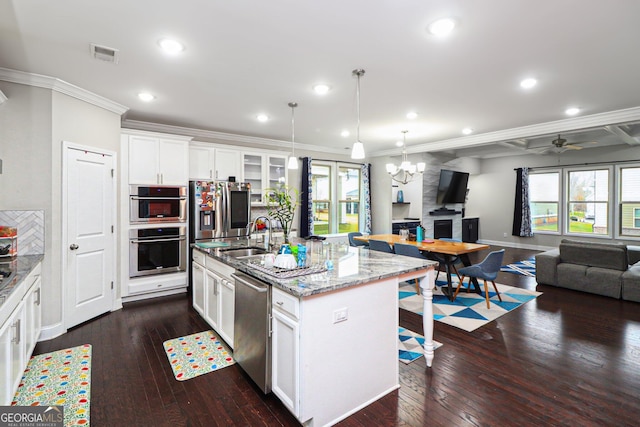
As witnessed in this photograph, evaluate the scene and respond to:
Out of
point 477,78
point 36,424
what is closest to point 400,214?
point 477,78

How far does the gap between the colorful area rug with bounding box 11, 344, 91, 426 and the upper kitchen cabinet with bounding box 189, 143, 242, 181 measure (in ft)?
9.66

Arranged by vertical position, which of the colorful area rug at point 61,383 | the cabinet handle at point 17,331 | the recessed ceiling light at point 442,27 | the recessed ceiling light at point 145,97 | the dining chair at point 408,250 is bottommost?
the colorful area rug at point 61,383

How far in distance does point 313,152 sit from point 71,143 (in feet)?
14.6

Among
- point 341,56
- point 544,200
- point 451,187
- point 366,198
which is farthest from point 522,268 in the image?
point 341,56

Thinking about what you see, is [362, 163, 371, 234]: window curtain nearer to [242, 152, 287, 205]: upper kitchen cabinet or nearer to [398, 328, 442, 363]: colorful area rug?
[242, 152, 287, 205]: upper kitchen cabinet

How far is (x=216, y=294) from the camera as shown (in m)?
3.09

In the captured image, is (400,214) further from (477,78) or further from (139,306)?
(139,306)

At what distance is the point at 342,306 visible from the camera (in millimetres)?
1989

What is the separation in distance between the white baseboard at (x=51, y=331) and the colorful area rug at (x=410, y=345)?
3.56 m

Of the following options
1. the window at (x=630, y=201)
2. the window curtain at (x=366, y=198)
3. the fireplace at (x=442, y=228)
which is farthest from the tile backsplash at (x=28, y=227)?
the window at (x=630, y=201)

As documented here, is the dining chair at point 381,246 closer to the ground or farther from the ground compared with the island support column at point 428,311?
farther from the ground

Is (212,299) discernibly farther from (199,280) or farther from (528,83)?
(528,83)

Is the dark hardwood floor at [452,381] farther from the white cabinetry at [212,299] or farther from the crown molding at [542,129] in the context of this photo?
the crown molding at [542,129]

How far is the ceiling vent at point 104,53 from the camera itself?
2.52 metres
